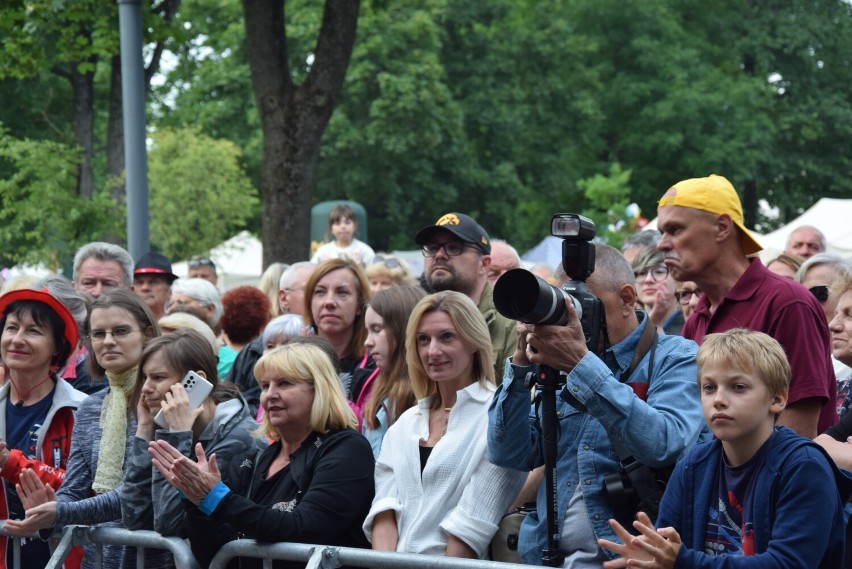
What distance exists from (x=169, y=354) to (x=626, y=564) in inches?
94.0

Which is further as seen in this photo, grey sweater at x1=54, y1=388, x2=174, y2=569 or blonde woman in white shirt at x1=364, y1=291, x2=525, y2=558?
grey sweater at x1=54, y1=388, x2=174, y2=569

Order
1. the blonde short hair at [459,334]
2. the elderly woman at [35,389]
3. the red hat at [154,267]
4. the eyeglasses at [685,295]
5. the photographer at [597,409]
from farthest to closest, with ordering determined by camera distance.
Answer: the red hat at [154,267], the eyeglasses at [685,295], the elderly woman at [35,389], the blonde short hair at [459,334], the photographer at [597,409]

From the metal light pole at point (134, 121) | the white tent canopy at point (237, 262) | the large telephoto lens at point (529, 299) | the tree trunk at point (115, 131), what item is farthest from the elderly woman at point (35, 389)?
the white tent canopy at point (237, 262)

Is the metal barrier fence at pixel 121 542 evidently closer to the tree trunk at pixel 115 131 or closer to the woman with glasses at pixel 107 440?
the woman with glasses at pixel 107 440

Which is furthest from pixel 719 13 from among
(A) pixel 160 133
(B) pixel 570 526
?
(B) pixel 570 526

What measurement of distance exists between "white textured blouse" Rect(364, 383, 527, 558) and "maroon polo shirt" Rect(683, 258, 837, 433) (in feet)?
3.10

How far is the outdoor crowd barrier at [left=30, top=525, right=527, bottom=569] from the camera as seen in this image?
417 cm

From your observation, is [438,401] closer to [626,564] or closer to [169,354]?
[169,354]

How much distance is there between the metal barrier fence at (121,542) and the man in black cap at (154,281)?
353 cm

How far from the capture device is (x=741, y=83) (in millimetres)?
33969

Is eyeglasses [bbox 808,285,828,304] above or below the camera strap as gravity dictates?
above

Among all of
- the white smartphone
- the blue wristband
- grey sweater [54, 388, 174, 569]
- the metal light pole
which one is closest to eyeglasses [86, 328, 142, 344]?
grey sweater [54, 388, 174, 569]

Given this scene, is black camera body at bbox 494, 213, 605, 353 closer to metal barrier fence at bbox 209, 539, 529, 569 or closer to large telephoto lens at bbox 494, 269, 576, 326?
large telephoto lens at bbox 494, 269, 576, 326

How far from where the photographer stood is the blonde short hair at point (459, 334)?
500 centimetres
